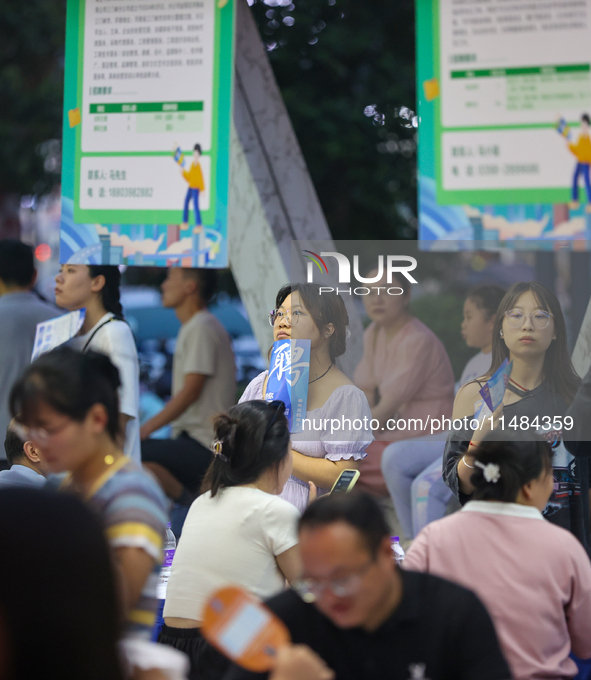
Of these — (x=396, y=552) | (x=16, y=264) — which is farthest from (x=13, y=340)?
(x=396, y=552)

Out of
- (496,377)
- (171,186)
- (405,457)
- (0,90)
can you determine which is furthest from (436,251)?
(0,90)

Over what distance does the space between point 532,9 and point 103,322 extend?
222 cm

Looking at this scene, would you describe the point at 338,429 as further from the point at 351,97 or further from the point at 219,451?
the point at 351,97

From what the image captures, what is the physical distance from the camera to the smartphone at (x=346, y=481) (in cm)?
291

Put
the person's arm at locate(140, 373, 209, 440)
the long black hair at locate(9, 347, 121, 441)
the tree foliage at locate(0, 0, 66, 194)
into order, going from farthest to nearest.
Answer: the tree foliage at locate(0, 0, 66, 194), the person's arm at locate(140, 373, 209, 440), the long black hair at locate(9, 347, 121, 441)

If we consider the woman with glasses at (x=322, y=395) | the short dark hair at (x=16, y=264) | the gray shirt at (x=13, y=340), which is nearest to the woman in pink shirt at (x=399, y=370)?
the woman with glasses at (x=322, y=395)

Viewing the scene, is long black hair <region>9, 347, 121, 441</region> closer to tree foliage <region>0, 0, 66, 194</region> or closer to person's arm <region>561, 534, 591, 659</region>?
person's arm <region>561, 534, 591, 659</region>

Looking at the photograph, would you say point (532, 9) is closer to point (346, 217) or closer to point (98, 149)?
point (98, 149)

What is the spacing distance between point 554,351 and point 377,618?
1.84 meters

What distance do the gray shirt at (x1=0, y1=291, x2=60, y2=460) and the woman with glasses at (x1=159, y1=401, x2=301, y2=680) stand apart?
1772mm

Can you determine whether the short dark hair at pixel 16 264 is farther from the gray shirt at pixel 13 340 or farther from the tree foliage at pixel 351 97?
the tree foliage at pixel 351 97

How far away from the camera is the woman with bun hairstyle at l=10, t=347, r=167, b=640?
1688mm

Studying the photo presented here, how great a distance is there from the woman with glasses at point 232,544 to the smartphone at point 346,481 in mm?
313

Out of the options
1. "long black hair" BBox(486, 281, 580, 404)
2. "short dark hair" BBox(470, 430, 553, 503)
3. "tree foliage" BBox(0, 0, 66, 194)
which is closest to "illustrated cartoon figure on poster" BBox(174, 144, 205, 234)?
"long black hair" BBox(486, 281, 580, 404)
